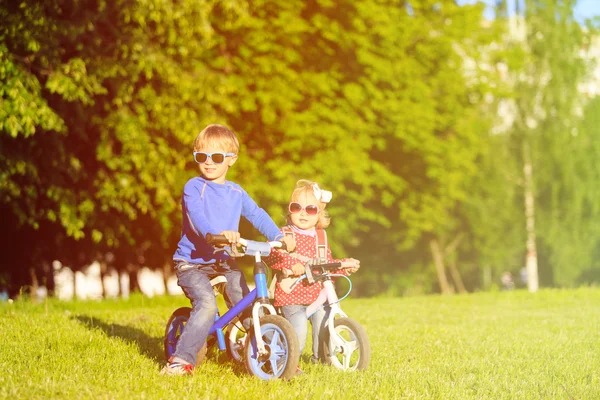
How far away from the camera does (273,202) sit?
22328mm

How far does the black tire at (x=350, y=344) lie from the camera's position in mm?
6863

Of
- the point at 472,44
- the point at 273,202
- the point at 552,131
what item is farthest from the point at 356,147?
the point at 552,131

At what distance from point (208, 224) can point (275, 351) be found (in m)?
1.10

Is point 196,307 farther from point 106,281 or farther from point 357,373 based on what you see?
point 106,281

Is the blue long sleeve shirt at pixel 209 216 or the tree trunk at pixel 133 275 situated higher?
the blue long sleeve shirt at pixel 209 216

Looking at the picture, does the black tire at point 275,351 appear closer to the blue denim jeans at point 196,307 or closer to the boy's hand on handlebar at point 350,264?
the blue denim jeans at point 196,307

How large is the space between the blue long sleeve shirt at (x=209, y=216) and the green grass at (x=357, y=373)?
3.14ft

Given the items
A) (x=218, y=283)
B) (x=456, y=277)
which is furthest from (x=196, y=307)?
(x=456, y=277)

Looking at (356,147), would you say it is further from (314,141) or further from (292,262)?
(292,262)

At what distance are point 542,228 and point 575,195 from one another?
2.07 metres

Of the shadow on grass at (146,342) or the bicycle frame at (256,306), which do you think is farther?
the shadow on grass at (146,342)

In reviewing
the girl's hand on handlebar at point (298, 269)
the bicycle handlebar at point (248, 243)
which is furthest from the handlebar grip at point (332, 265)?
the bicycle handlebar at point (248, 243)

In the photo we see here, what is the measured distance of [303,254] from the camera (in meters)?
7.29

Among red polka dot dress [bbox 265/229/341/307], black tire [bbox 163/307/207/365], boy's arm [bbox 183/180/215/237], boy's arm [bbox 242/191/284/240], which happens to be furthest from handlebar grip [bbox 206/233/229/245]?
black tire [bbox 163/307/207/365]
